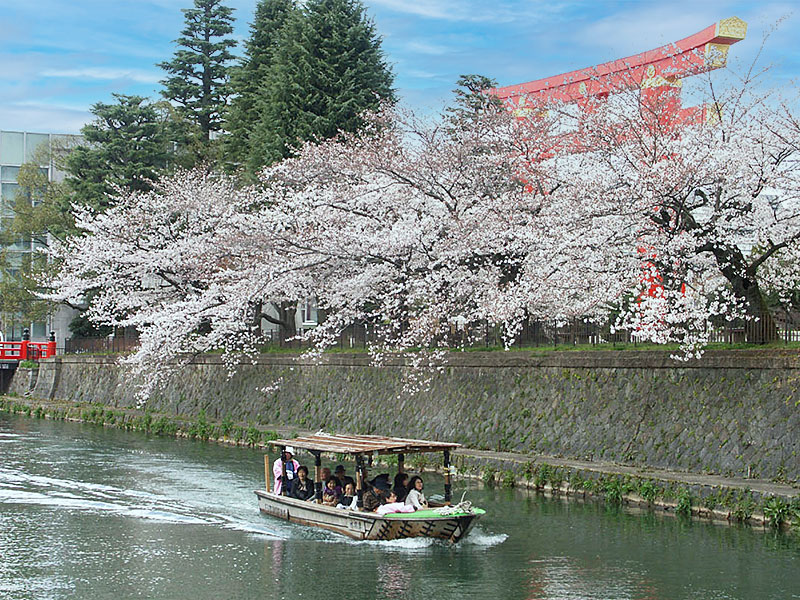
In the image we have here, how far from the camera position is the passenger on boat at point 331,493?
20344 millimetres

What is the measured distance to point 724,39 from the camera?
2944 cm

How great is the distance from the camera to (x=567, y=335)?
2719cm

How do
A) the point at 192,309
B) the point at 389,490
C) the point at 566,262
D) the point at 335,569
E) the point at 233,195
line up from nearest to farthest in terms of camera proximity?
the point at 335,569 → the point at 389,490 → the point at 566,262 → the point at 192,309 → the point at 233,195

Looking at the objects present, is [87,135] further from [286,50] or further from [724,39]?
[724,39]

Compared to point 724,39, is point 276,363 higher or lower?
lower

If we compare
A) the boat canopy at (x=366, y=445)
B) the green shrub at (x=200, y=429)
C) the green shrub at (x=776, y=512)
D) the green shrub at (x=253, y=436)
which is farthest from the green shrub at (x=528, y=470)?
the green shrub at (x=200, y=429)

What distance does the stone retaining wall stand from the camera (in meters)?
20.7

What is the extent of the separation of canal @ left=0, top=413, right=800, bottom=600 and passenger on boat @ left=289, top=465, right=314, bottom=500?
0.79 metres

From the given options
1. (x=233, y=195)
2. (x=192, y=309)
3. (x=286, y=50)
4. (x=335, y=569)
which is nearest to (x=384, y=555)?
(x=335, y=569)

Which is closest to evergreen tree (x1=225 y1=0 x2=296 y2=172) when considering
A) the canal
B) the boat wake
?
the boat wake

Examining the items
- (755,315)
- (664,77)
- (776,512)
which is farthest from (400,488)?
(664,77)

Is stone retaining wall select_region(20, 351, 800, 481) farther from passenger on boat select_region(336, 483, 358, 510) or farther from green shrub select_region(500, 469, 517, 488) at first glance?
passenger on boat select_region(336, 483, 358, 510)

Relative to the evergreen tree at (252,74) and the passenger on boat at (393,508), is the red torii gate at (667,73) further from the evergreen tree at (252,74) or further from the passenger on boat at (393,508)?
the evergreen tree at (252,74)

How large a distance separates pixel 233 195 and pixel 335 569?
28057 mm
